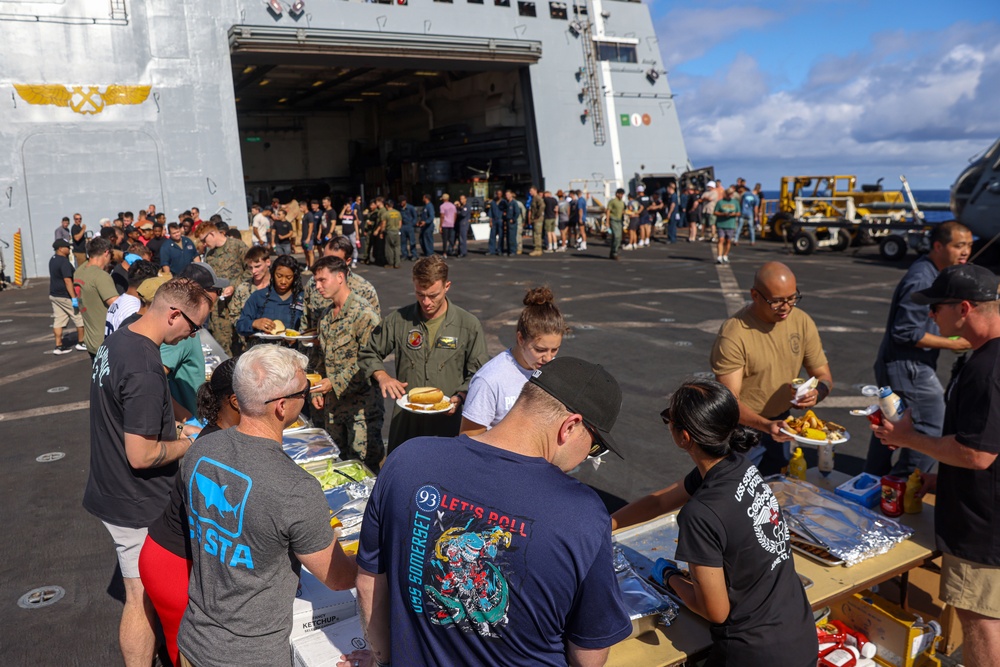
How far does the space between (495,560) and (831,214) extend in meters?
24.1

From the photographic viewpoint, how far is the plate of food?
436cm

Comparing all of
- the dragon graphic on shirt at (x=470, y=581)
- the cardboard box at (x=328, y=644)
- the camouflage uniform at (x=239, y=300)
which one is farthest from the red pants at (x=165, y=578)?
the camouflage uniform at (x=239, y=300)

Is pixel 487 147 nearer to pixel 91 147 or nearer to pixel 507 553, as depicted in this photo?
pixel 91 147

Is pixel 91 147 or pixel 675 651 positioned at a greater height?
pixel 91 147

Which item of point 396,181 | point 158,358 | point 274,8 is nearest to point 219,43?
point 274,8

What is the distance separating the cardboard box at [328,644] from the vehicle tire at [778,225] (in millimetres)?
23974

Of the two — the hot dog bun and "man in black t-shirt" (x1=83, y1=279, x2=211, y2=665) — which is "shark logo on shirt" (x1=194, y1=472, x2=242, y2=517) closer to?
"man in black t-shirt" (x1=83, y1=279, x2=211, y2=665)

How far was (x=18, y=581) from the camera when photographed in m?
4.71

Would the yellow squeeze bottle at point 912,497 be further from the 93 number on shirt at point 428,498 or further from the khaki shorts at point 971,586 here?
the 93 number on shirt at point 428,498

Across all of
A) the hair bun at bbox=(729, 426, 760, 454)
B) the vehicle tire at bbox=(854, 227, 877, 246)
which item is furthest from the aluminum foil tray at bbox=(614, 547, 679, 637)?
the vehicle tire at bbox=(854, 227, 877, 246)

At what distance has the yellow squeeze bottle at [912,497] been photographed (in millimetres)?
3660

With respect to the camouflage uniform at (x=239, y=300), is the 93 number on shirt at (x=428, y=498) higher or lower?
lower

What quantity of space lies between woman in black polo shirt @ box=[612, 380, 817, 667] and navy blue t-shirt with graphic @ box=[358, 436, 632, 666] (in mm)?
677

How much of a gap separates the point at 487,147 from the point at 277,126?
604 inches
